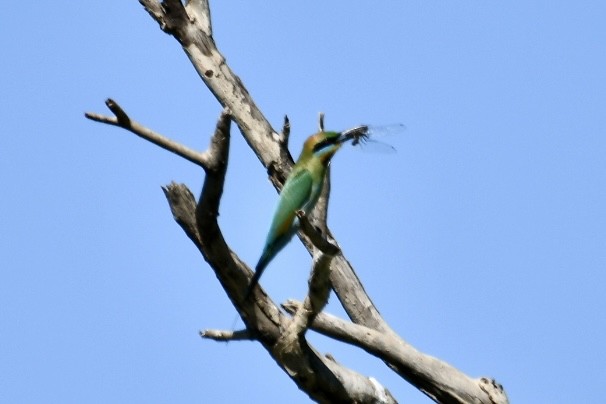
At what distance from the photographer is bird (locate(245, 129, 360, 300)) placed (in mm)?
6152

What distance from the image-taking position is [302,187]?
21.6 feet

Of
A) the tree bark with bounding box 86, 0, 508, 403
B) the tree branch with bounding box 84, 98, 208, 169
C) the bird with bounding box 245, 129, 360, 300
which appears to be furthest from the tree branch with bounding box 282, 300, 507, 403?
the tree branch with bounding box 84, 98, 208, 169

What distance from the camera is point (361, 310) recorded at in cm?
681

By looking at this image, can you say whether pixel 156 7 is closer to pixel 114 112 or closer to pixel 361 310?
pixel 361 310

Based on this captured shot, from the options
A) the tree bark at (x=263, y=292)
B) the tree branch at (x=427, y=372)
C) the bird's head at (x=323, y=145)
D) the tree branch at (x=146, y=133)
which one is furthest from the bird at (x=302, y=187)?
the tree branch at (x=146, y=133)

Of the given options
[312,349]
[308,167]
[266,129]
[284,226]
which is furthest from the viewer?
[266,129]

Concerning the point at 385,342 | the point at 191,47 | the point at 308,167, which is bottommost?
the point at 385,342

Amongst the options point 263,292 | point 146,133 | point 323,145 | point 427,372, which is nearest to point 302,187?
point 323,145

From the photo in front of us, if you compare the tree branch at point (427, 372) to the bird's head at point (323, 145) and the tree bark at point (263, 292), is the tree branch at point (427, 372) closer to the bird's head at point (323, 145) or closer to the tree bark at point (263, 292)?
the tree bark at point (263, 292)

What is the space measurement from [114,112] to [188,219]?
0.54 m

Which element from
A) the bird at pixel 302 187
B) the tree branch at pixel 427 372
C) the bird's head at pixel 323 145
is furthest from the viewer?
the bird's head at pixel 323 145

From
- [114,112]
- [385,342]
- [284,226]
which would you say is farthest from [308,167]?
[114,112]

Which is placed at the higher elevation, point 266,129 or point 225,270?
point 266,129

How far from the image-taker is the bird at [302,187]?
615 centimetres
